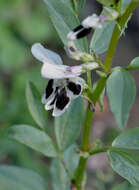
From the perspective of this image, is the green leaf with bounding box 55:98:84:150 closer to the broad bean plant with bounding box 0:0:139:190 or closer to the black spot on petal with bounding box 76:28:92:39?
the broad bean plant with bounding box 0:0:139:190

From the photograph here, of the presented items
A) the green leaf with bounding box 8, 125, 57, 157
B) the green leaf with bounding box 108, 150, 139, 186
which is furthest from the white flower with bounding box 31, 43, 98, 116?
the green leaf with bounding box 8, 125, 57, 157

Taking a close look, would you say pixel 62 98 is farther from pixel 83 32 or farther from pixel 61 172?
pixel 61 172

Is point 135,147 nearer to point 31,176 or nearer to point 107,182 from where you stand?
point 31,176

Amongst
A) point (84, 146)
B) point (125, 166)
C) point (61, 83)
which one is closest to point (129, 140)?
point (125, 166)

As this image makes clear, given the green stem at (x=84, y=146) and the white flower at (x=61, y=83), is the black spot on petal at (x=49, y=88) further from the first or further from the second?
the green stem at (x=84, y=146)

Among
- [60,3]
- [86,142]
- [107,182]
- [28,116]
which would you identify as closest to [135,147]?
[86,142]
